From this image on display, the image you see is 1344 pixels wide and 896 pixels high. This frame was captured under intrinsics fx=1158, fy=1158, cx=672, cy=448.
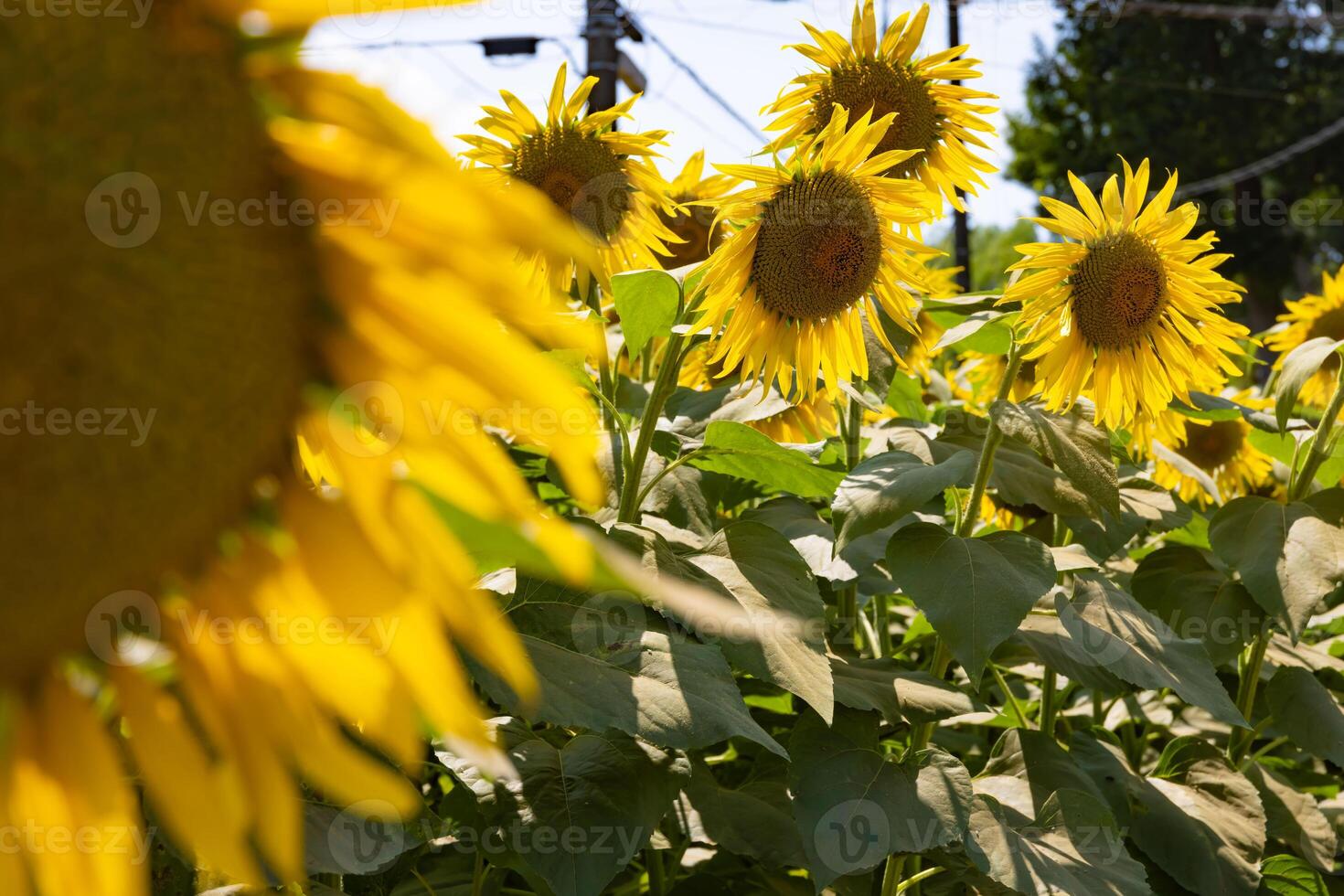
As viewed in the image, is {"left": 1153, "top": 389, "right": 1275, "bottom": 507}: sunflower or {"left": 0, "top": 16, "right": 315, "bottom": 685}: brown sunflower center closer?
{"left": 0, "top": 16, "right": 315, "bottom": 685}: brown sunflower center

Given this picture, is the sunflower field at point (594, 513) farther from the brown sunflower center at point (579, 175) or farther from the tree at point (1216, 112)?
the tree at point (1216, 112)

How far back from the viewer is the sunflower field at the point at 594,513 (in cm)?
50

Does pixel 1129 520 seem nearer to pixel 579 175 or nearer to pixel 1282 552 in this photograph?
pixel 1282 552

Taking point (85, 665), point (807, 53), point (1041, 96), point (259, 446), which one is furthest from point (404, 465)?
point (1041, 96)

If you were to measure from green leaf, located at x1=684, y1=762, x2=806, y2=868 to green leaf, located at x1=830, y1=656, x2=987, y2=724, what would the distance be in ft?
0.62

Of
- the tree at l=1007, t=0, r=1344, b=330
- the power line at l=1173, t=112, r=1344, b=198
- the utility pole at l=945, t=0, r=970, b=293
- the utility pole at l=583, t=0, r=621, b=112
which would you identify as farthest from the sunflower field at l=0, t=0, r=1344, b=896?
the tree at l=1007, t=0, r=1344, b=330

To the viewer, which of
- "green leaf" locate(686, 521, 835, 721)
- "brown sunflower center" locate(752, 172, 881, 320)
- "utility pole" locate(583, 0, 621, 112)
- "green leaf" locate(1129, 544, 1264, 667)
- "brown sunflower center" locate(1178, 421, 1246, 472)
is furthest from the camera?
"utility pole" locate(583, 0, 621, 112)

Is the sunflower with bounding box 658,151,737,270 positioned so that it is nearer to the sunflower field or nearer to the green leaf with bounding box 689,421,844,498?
the sunflower field

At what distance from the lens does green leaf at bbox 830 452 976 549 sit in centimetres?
151

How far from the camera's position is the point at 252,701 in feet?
1.81

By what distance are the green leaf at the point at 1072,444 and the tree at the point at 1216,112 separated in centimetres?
2345

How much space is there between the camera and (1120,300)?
195 centimetres

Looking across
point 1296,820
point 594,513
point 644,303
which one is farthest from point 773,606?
point 1296,820

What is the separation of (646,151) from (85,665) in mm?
1770
